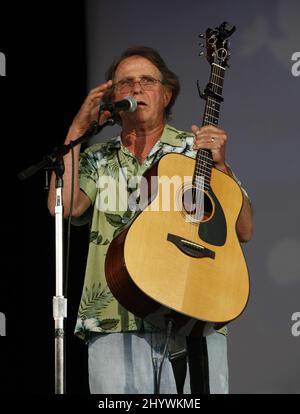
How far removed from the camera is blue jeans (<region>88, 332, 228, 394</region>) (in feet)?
9.29

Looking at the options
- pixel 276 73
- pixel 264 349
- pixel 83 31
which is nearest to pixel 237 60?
pixel 276 73

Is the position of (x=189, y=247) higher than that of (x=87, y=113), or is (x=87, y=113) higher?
(x=87, y=113)

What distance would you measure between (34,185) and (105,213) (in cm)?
80

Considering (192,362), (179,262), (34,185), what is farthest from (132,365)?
(34,185)

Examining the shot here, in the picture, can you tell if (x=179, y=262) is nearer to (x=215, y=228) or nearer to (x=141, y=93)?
(x=215, y=228)

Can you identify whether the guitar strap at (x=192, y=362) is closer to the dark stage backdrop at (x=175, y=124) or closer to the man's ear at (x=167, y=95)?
the dark stage backdrop at (x=175, y=124)

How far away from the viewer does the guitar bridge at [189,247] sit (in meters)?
2.76

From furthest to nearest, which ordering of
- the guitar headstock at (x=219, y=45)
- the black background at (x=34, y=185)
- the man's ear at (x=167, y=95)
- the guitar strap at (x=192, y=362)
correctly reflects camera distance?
the black background at (x=34, y=185) < the man's ear at (x=167, y=95) < the guitar headstock at (x=219, y=45) < the guitar strap at (x=192, y=362)

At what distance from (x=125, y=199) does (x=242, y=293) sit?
558 millimetres

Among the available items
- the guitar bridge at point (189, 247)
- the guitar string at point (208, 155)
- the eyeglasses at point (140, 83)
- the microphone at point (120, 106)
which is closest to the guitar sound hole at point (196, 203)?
the guitar string at point (208, 155)

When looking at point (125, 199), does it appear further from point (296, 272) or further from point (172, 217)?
point (296, 272)

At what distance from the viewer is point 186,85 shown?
3.74 meters

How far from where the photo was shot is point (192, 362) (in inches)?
111

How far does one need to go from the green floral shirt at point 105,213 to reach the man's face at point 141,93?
80mm
